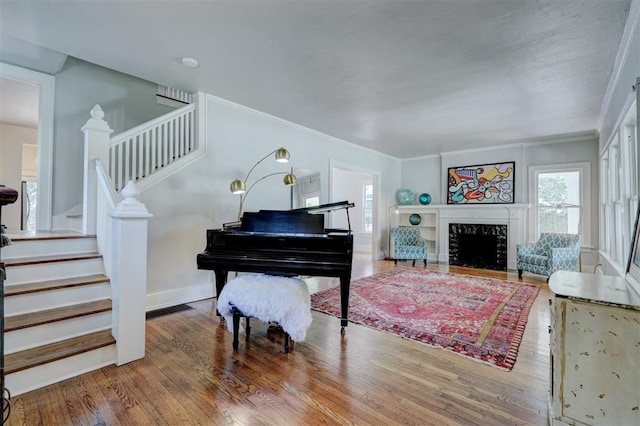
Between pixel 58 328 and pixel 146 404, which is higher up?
pixel 58 328

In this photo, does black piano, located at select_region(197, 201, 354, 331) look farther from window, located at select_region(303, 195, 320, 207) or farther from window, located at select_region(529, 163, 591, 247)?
window, located at select_region(529, 163, 591, 247)

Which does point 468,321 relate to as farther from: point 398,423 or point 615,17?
point 615,17

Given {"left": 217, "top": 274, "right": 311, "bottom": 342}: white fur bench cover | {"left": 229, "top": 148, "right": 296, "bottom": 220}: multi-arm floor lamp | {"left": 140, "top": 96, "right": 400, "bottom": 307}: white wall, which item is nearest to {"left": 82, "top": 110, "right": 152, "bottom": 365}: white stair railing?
{"left": 217, "top": 274, "right": 311, "bottom": 342}: white fur bench cover

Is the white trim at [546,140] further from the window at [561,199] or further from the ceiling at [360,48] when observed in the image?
the ceiling at [360,48]

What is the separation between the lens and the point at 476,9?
2.17 metres

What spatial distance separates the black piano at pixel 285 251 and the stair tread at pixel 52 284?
84 cm

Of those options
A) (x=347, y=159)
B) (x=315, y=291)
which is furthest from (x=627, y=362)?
(x=347, y=159)

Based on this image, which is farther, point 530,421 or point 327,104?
point 327,104

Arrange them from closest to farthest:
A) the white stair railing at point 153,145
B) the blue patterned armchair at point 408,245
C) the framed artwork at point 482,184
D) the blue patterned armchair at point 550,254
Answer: the white stair railing at point 153,145 → the blue patterned armchair at point 550,254 → the framed artwork at point 482,184 → the blue patterned armchair at point 408,245

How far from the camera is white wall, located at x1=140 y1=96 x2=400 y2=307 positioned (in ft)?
11.6

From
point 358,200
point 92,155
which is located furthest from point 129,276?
point 358,200

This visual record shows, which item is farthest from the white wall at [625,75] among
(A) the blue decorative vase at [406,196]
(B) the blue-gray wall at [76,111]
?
(B) the blue-gray wall at [76,111]

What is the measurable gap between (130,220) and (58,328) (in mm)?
909

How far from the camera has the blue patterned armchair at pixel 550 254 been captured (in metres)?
4.63
